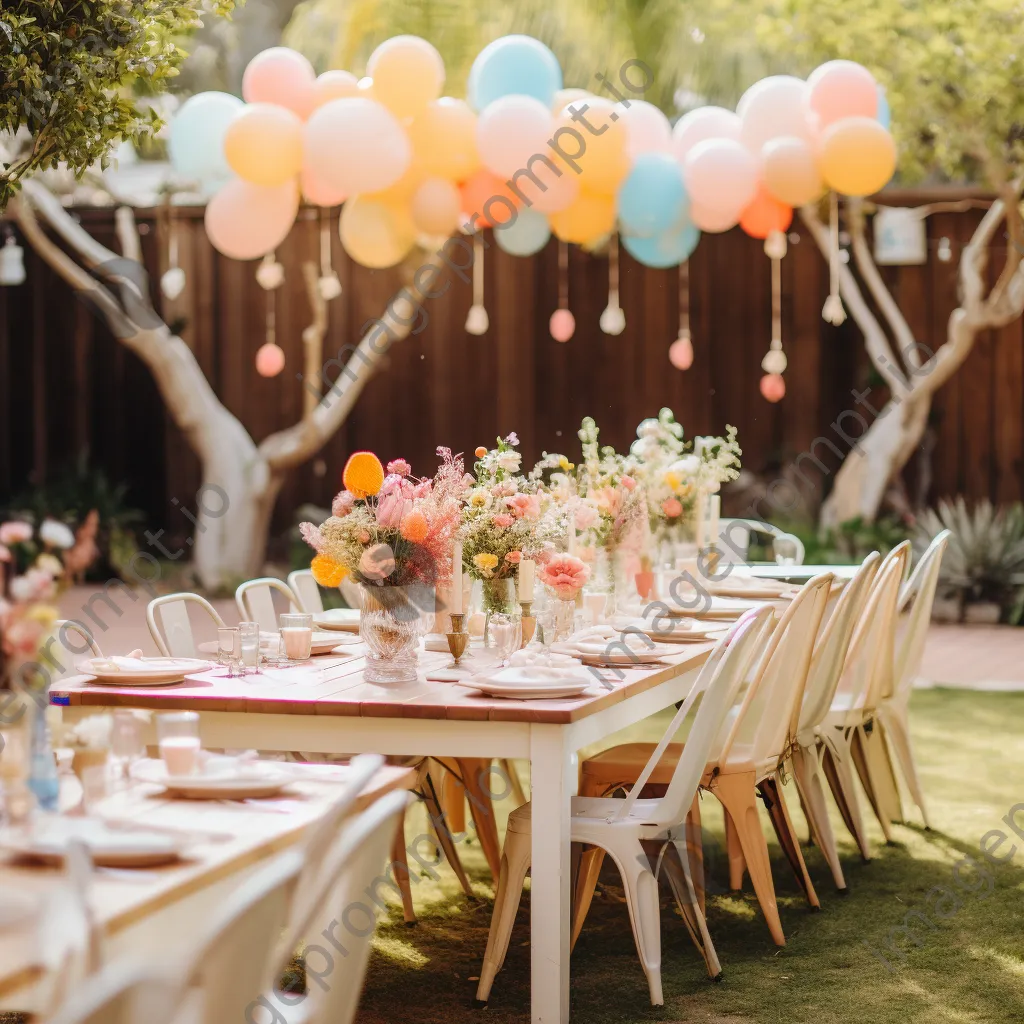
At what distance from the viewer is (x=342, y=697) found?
10.5 ft

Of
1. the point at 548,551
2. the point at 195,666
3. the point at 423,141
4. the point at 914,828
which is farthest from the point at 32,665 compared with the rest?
the point at 423,141

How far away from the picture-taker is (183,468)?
11.3m

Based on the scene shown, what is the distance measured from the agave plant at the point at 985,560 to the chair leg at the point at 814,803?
5.44 m

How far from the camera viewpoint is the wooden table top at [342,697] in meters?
3.09

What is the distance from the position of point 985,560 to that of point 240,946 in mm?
8481

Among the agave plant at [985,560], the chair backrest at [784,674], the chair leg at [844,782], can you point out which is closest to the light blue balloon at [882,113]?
the agave plant at [985,560]

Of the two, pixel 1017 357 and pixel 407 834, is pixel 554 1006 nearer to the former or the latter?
pixel 407 834

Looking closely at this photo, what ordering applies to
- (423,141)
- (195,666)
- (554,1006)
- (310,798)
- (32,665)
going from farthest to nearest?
(423,141) < (195,666) < (554,1006) < (310,798) < (32,665)

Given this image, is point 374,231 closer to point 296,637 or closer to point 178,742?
point 296,637

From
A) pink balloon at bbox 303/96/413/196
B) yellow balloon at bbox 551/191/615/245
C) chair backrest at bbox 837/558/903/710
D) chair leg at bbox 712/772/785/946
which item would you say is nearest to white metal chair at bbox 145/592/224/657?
chair leg at bbox 712/772/785/946

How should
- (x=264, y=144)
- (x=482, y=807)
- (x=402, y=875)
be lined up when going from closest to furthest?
1. (x=402, y=875)
2. (x=482, y=807)
3. (x=264, y=144)

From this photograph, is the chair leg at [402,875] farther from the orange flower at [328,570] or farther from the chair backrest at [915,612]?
the chair backrest at [915,612]

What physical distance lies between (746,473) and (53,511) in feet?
16.5

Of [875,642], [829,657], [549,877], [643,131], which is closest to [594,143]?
[643,131]
